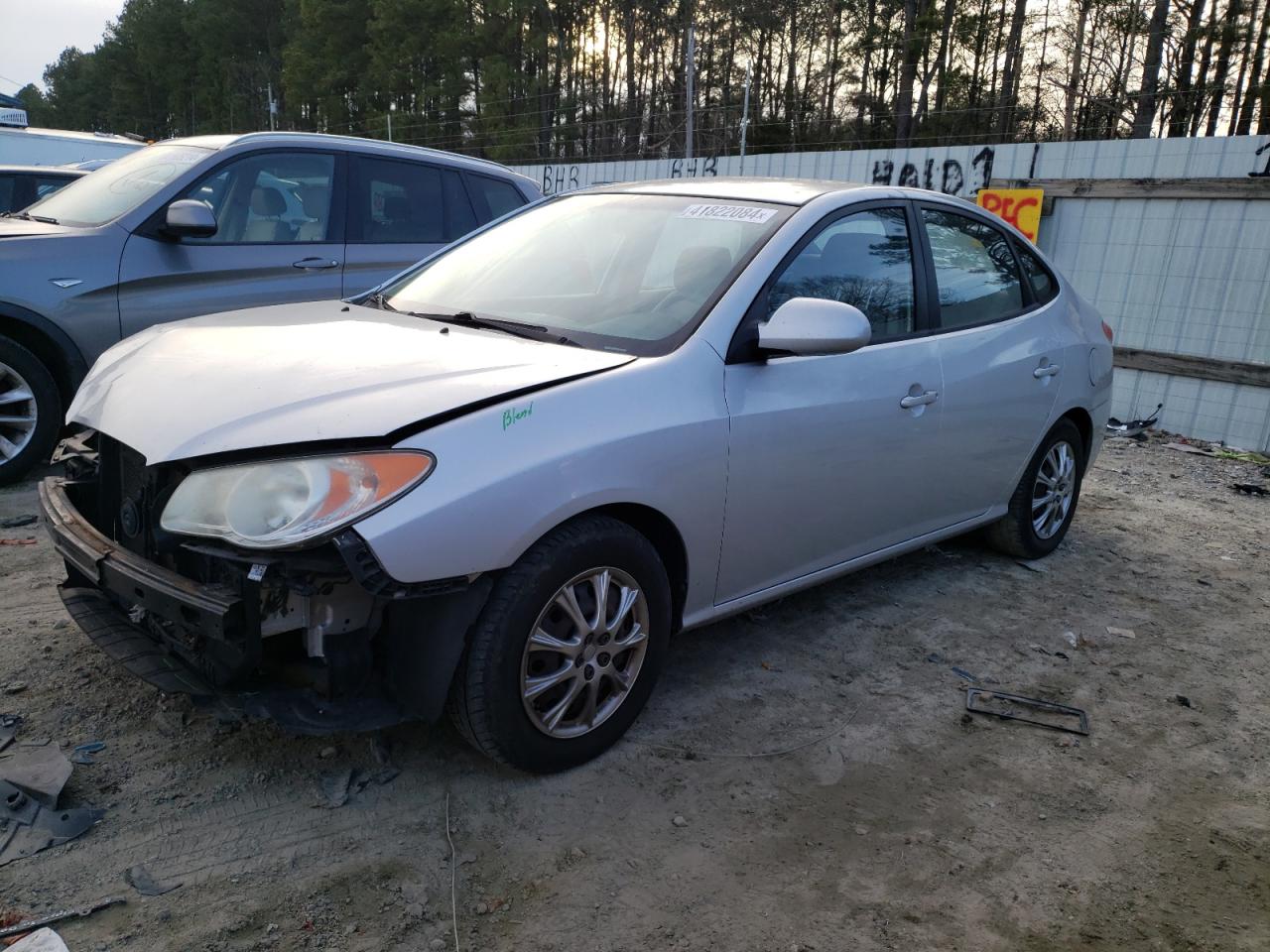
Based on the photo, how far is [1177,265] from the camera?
8.80 m

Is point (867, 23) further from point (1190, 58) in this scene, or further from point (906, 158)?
point (906, 158)

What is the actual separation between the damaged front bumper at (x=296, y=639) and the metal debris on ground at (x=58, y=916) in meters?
0.48

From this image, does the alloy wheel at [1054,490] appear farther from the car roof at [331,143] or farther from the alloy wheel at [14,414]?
the alloy wheel at [14,414]

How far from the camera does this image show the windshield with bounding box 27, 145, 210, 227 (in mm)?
5262

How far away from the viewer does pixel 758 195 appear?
3623 millimetres

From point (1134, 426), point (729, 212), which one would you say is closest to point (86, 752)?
point (729, 212)

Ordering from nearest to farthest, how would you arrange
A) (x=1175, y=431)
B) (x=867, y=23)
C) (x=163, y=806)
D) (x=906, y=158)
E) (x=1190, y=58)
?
(x=163, y=806) < (x=1175, y=431) < (x=906, y=158) < (x=1190, y=58) < (x=867, y=23)

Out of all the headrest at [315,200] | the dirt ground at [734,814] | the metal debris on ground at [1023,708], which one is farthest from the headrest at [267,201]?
the metal debris on ground at [1023,708]

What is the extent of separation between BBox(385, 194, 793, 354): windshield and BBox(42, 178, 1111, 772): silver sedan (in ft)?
0.05

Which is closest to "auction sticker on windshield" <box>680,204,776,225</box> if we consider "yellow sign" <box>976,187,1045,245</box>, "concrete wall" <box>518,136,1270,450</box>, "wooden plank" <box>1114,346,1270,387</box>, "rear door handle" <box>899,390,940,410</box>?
"rear door handle" <box>899,390,940,410</box>

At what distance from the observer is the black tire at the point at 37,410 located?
484 centimetres

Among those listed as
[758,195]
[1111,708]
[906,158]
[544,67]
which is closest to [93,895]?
[758,195]

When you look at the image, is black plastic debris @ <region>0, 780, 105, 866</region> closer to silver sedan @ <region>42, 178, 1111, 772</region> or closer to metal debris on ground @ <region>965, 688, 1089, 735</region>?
silver sedan @ <region>42, 178, 1111, 772</region>

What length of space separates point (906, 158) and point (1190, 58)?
1330cm
